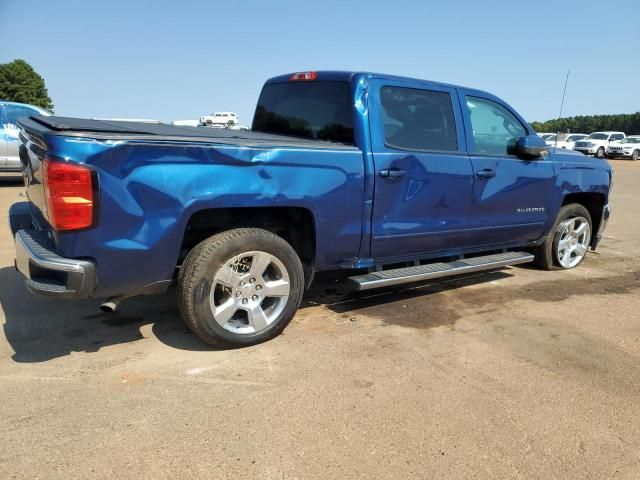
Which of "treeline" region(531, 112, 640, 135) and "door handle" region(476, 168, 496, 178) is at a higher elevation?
"treeline" region(531, 112, 640, 135)

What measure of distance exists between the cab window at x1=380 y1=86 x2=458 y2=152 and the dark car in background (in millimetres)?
9186

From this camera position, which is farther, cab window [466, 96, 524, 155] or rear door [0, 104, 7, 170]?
rear door [0, 104, 7, 170]

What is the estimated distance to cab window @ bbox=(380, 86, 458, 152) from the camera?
393cm

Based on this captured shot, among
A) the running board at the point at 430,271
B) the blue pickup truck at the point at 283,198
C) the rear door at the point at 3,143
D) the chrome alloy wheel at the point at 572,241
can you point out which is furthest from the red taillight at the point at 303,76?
the rear door at the point at 3,143

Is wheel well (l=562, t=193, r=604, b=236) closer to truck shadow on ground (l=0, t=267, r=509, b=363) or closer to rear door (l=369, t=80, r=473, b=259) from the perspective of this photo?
rear door (l=369, t=80, r=473, b=259)

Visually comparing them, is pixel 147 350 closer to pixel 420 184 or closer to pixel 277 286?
pixel 277 286

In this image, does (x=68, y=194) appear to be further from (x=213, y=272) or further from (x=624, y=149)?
(x=624, y=149)

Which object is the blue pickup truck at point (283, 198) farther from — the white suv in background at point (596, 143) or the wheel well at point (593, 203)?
the white suv in background at point (596, 143)

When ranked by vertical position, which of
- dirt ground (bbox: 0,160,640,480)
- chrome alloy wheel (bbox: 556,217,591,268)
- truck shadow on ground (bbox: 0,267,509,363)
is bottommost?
truck shadow on ground (bbox: 0,267,509,363)

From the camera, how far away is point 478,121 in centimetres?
459

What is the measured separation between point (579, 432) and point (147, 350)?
2650mm

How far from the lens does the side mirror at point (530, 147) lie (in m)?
4.71

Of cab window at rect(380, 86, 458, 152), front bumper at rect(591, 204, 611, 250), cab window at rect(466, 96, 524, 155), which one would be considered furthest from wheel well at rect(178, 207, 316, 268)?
front bumper at rect(591, 204, 611, 250)

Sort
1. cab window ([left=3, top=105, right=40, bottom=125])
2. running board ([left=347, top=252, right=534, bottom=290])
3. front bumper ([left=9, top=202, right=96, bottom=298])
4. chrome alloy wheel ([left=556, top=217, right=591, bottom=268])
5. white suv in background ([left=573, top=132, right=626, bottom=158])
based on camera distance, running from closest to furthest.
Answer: front bumper ([left=9, top=202, right=96, bottom=298]) < running board ([left=347, top=252, right=534, bottom=290]) < chrome alloy wheel ([left=556, top=217, right=591, bottom=268]) < cab window ([left=3, top=105, right=40, bottom=125]) < white suv in background ([left=573, top=132, right=626, bottom=158])
